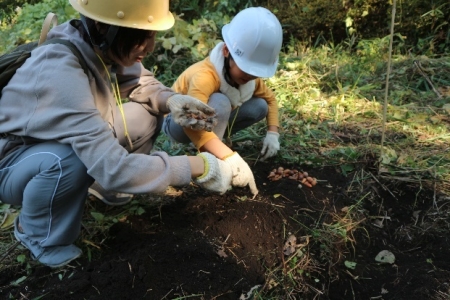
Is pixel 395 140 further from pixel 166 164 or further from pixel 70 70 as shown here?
pixel 70 70

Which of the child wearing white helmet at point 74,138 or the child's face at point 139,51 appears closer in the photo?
the child wearing white helmet at point 74,138

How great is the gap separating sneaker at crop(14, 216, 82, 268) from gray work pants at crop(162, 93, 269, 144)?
0.90 metres

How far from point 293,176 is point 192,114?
2.40 feet

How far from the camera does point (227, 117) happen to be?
Answer: 247 cm

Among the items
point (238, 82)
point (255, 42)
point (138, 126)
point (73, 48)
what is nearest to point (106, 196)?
point (138, 126)

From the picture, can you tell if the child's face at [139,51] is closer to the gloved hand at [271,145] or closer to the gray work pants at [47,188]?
the gray work pants at [47,188]

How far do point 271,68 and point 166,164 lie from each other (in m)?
0.90

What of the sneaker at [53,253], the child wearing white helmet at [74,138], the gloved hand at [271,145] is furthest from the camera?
the gloved hand at [271,145]

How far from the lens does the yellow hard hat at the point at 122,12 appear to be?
5.43ft

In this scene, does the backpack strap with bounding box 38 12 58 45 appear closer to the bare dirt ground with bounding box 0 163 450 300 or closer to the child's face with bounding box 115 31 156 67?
the child's face with bounding box 115 31 156 67

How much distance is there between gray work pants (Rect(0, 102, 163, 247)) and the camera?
5.59 feet

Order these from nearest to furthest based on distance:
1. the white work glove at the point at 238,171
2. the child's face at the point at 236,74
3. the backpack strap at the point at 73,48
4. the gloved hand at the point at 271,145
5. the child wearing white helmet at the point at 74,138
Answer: the child wearing white helmet at the point at 74,138 → the backpack strap at the point at 73,48 → the white work glove at the point at 238,171 → the child's face at the point at 236,74 → the gloved hand at the point at 271,145

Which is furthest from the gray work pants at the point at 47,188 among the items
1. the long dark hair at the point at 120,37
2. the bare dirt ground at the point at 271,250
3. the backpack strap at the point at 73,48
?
the long dark hair at the point at 120,37

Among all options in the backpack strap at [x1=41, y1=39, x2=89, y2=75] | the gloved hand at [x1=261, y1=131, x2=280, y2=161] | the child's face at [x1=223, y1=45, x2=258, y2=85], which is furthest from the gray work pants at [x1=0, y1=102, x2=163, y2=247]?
the gloved hand at [x1=261, y1=131, x2=280, y2=161]
